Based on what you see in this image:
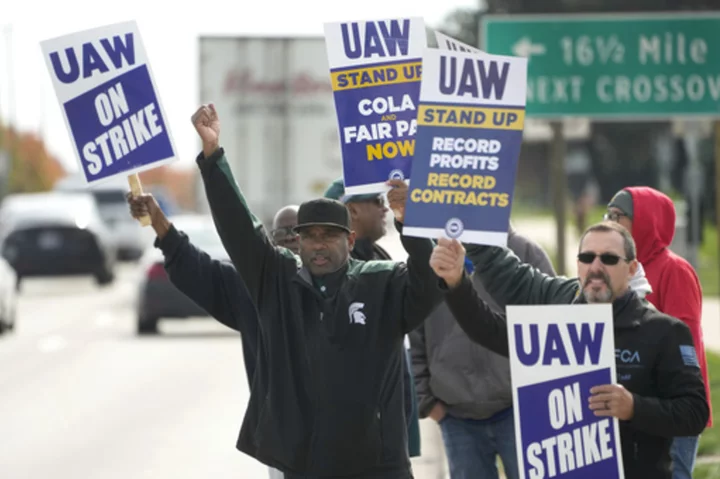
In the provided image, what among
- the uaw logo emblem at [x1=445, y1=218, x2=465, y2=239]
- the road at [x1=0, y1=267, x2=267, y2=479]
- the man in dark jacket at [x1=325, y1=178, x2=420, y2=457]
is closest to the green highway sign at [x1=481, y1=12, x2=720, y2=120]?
the road at [x1=0, y1=267, x2=267, y2=479]

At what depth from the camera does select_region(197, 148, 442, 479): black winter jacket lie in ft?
18.6

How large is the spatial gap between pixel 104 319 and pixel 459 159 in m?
21.7

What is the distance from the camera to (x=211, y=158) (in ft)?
19.3

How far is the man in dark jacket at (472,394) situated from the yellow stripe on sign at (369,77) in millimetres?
969

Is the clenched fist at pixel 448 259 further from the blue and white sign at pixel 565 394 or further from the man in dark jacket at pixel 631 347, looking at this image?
the blue and white sign at pixel 565 394

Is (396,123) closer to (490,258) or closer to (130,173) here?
(490,258)

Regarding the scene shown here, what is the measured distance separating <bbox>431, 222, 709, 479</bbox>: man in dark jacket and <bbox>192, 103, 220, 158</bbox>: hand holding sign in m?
1.07

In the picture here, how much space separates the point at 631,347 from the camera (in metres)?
5.28

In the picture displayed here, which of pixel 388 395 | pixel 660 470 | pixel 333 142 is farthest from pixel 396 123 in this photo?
pixel 333 142

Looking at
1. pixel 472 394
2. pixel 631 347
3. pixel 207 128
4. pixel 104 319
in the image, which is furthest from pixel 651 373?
pixel 104 319

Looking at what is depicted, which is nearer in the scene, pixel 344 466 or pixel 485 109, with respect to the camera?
pixel 485 109

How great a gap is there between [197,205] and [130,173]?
19270 mm

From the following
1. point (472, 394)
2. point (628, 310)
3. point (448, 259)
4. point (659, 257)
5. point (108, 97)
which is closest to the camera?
point (448, 259)

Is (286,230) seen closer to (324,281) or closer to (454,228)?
(324,281)
